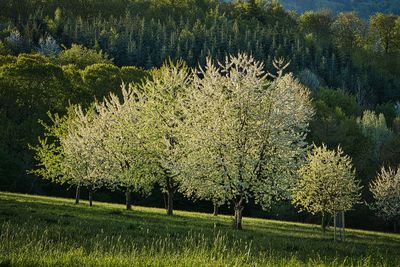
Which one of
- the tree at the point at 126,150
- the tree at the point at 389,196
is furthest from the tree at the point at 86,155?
the tree at the point at 389,196

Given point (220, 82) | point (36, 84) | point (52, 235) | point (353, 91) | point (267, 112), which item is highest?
point (353, 91)

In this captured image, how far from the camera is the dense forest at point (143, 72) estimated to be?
76.3 m

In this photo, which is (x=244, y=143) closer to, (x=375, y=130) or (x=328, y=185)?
(x=328, y=185)

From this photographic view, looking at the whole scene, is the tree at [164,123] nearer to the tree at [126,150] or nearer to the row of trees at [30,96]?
the tree at [126,150]

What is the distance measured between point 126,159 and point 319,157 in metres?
18.5

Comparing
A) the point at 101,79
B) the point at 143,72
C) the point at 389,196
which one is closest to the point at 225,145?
the point at 389,196

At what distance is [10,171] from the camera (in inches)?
2628

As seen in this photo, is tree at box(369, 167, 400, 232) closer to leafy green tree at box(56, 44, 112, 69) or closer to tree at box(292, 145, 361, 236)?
tree at box(292, 145, 361, 236)

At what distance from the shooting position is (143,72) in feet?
311

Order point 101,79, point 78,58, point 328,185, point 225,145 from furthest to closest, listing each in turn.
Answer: point 78,58 < point 101,79 < point 328,185 < point 225,145

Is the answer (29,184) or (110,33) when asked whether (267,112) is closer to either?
(29,184)

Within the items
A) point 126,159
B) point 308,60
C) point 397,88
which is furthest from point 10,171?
point 397,88

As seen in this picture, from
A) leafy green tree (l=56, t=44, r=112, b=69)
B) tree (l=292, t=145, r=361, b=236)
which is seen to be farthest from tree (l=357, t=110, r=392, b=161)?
tree (l=292, t=145, r=361, b=236)

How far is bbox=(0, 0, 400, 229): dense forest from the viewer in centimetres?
7631
